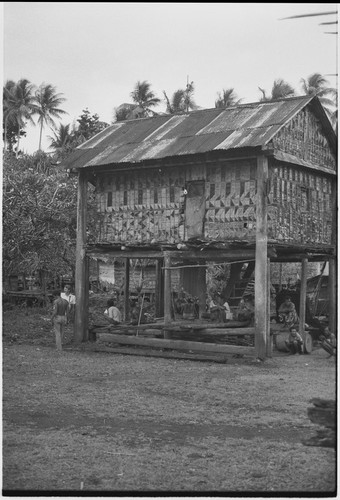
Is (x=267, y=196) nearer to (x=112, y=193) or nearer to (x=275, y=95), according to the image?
(x=112, y=193)

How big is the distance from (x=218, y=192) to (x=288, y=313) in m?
3.56

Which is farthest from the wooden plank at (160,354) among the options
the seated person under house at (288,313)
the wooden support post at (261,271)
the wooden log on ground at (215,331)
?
the seated person under house at (288,313)

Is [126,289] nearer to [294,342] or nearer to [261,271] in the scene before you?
[294,342]

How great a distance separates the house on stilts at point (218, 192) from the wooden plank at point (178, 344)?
0.29 feet

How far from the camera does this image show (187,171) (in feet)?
60.0

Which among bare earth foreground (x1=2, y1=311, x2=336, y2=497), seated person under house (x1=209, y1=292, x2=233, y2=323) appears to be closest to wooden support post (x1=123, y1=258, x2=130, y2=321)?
seated person under house (x1=209, y1=292, x2=233, y2=323)

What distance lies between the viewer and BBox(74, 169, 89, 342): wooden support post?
64.6 feet

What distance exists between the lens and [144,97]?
4719 cm

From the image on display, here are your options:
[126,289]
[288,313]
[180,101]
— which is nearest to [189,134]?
[288,313]

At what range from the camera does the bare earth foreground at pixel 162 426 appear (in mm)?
6973

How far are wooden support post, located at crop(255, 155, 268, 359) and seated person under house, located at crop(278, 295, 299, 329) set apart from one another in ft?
6.46

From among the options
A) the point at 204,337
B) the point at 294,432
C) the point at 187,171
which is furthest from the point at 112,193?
the point at 294,432

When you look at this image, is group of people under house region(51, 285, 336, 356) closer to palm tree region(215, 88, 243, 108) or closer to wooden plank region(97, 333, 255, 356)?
wooden plank region(97, 333, 255, 356)

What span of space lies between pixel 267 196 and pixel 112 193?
15.7 ft
